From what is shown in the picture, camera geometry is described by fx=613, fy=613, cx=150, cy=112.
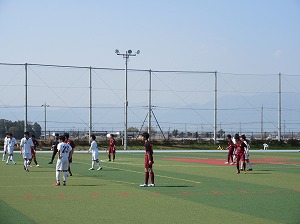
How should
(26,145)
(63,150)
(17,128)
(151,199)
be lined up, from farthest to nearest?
1. (17,128)
2. (26,145)
3. (63,150)
4. (151,199)

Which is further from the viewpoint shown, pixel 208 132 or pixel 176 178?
pixel 208 132

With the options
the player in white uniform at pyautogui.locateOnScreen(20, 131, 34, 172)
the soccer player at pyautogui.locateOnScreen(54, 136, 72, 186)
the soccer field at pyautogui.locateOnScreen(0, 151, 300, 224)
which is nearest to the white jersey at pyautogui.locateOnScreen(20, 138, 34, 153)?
the player in white uniform at pyautogui.locateOnScreen(20, 131, 34, 172)

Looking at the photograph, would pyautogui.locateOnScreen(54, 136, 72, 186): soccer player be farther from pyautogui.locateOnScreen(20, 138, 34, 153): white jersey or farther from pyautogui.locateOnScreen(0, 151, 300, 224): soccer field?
pyautogui.locateOnScreen(20, 138, 34, 153): white jersey

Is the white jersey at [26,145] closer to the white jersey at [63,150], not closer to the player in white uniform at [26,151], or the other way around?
the player in white uniform at [26,151]

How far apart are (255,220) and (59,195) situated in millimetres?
6422

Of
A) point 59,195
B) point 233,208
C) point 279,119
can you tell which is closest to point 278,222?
point 233,208

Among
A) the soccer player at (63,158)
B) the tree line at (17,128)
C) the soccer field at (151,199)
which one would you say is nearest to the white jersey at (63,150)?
the soccer player at (63,158)

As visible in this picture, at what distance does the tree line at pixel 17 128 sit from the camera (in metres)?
64.2

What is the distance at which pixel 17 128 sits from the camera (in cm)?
6519

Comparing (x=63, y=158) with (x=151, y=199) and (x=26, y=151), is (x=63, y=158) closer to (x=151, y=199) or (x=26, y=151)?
(x=151, y=199)

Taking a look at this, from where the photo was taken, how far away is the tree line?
211ft

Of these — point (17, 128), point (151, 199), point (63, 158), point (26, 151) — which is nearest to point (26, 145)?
point (26, 151)

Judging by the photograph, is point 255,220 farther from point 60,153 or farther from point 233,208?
point 60,153

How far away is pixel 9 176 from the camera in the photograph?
947 inches
